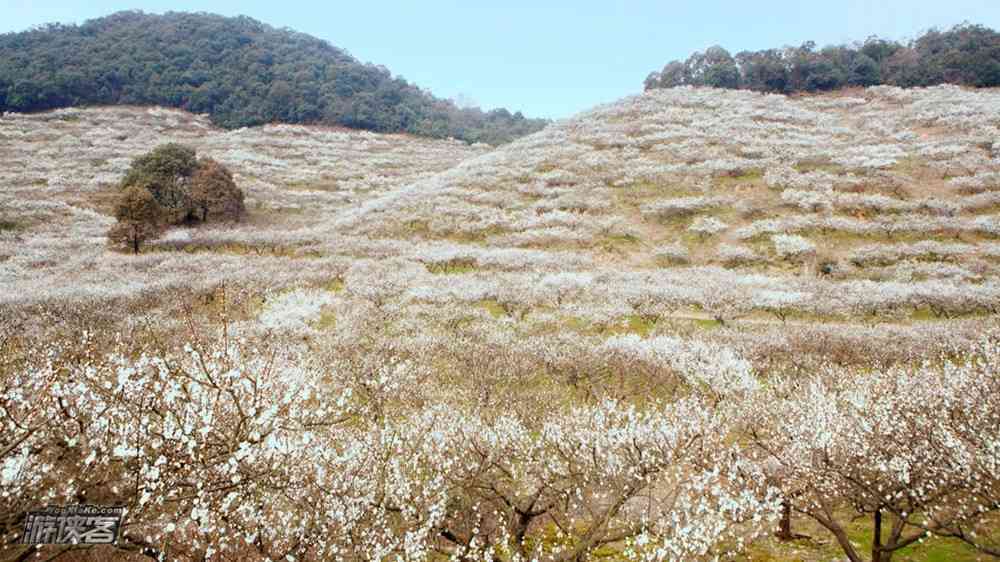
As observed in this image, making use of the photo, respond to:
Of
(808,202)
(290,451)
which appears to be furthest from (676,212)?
(290,451)

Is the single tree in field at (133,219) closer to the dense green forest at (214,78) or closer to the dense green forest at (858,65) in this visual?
the dense green forest at (214,78)

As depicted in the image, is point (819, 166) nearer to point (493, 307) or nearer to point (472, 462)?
point (493, 307)

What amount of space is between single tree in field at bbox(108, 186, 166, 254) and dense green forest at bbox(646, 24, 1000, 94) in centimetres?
8140

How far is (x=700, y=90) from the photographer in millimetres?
76188

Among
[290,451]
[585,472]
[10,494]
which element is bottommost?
[585,472]

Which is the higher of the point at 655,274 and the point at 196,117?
the point at 196,117

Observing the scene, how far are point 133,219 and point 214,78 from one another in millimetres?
76183

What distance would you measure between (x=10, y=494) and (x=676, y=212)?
133ft

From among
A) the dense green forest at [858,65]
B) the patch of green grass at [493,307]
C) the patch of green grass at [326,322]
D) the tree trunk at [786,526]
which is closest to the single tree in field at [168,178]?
the patch of green grass at [326,322]

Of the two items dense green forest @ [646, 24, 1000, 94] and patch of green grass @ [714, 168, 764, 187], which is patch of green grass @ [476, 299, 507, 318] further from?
dense green forest @ [646, 24, 1000, 94]

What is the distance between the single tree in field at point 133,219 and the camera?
3384 cm

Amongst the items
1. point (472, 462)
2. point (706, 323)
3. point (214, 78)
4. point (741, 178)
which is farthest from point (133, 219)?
point (214, 78)

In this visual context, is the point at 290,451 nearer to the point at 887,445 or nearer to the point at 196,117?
the point at 887,445

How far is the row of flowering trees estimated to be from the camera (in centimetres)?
595
